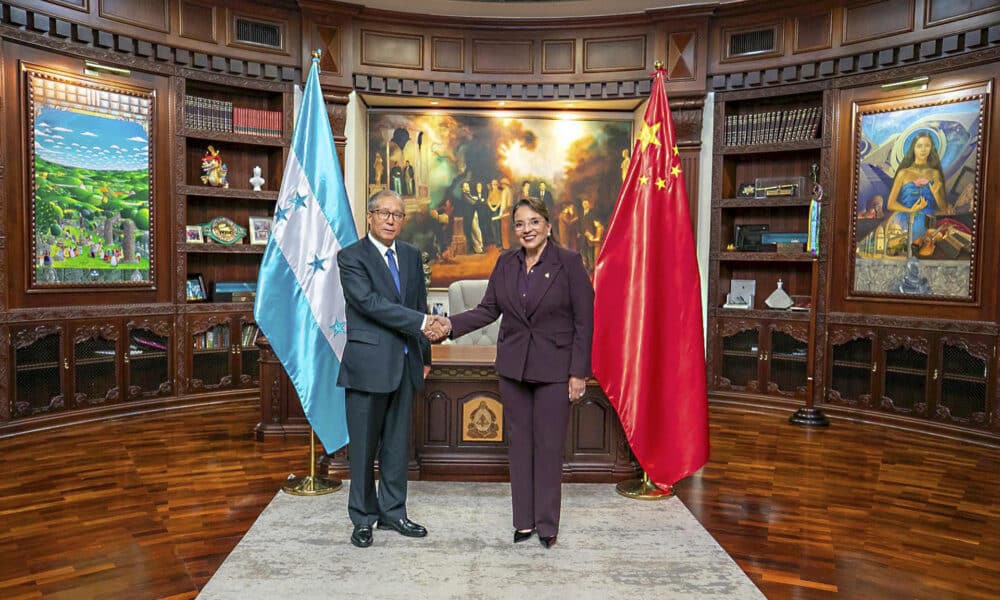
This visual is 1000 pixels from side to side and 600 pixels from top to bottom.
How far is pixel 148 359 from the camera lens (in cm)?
609

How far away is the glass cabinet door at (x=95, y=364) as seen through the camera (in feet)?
18.4

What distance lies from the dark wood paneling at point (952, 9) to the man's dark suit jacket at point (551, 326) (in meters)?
4.53

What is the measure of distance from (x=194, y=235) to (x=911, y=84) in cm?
658

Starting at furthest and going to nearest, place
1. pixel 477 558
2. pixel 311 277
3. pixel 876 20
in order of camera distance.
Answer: pixel 876 20, pixel 311 277, pixel 477 558

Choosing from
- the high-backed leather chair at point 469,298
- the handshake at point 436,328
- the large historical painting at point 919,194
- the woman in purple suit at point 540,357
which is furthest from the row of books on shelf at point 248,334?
the large historical painting at point 919,194

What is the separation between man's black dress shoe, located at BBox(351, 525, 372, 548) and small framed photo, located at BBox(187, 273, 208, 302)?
4070mm

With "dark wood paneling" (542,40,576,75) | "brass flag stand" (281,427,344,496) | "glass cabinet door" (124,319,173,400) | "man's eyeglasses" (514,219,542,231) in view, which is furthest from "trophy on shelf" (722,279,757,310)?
"glass cabinet door" (124,319,173,400)

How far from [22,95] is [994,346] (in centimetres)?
782

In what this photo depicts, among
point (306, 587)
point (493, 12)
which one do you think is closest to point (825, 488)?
point (306, 587)

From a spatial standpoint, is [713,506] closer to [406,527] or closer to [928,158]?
[406,527]

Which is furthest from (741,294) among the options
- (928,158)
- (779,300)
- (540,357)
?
(540,357)

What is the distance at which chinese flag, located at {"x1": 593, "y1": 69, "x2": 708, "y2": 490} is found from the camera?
382cm

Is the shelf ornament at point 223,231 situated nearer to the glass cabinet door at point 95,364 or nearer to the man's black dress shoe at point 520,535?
the glass cabinet door at point 95,364

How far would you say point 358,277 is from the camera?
3.06 meters
